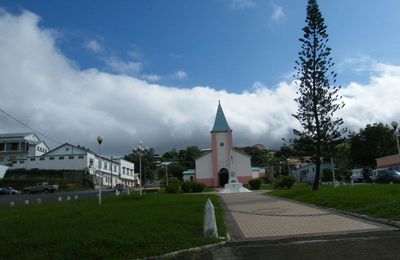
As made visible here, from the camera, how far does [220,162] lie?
→ 66250mm

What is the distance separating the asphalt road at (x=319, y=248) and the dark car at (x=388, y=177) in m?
30.9

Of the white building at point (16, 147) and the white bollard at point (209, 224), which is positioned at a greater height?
the white building at point (16, 147)

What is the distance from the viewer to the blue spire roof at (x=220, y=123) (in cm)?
6681

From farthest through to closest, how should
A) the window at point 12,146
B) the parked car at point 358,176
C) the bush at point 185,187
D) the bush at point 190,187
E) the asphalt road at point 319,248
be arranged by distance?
the window at point 12,146, the parked car at point 358,176, the bush at point 190,187, the bush at point 185,187, the asphalt road at point 319,248

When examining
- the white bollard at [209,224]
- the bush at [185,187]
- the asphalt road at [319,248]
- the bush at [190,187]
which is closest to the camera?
the asphalt road at [319,248]

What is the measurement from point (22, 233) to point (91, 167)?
63.6 metres

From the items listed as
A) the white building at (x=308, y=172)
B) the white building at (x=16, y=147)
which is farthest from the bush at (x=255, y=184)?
the white building at (x=16, y=147)

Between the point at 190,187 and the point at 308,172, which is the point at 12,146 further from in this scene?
the point at 308,172

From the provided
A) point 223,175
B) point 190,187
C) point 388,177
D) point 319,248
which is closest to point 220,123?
point 223,175

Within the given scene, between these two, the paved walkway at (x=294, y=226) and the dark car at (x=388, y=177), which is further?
the dark car at (x=388, y=177)

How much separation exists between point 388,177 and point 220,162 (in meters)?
30.6

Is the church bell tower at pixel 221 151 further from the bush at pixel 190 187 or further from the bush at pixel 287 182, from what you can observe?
the bush at pixel 287 182

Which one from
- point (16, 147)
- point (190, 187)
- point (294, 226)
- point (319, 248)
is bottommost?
point (319, 248)

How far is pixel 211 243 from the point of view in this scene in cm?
957
